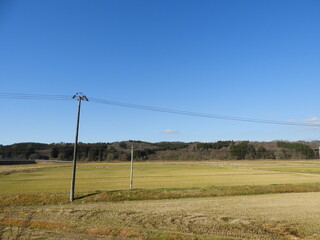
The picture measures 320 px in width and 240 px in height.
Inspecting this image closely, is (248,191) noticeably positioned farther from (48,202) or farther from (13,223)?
(13,223)

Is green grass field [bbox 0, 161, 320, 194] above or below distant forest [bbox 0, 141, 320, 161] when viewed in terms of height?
below

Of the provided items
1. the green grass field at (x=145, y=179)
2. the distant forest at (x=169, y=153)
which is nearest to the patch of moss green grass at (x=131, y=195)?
the green grass field at (x=145, y=179)

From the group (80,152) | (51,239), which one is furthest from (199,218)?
(80,152)

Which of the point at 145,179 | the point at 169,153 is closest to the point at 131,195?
the point at 145,179

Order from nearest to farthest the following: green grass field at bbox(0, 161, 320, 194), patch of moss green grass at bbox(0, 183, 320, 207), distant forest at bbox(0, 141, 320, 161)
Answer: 1. patch of moss green grass at bbox(0, 183, 320, 207)
2. green grass field at bbox(0, 161, 320, 194)
3. distant forest at bbox(0, 141, 320, 161)

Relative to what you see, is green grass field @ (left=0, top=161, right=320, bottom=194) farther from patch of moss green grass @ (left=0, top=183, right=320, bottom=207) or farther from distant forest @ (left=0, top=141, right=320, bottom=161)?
distant forest @ (left=0, top=141, right=320, bottom=161)

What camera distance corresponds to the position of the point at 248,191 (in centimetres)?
2936

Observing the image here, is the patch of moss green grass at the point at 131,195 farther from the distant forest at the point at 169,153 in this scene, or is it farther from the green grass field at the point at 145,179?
the distant forest at the point at 169,153

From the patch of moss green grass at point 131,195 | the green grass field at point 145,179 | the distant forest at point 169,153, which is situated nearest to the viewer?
the patch of moss green grass at point 131,195

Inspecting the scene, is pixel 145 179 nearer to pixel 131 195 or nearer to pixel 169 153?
pixel 131 195

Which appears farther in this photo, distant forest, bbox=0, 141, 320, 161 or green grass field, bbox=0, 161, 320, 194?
distant forest, bbox=0, 141, 320, 161

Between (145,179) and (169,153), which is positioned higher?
(169,153)

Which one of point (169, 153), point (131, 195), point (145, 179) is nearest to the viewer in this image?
point (131, 195)

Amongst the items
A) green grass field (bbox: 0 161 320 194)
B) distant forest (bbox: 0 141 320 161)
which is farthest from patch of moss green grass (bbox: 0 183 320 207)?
distant forest (bbox: 0 141 320 161)
